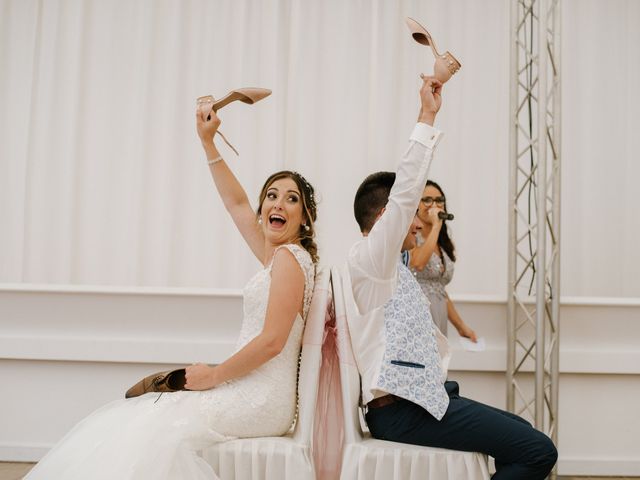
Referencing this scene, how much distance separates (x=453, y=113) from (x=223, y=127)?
1.96m

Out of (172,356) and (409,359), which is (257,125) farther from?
(409,359)

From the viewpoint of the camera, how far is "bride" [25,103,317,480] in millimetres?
1789

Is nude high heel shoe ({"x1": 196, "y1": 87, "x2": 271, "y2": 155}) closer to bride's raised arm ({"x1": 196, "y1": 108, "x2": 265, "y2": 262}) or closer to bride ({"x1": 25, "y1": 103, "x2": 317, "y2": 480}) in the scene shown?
bride ({"x1": 25, "y1": 103, "x2": 317, "y2": 480})

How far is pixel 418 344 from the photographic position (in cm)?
200

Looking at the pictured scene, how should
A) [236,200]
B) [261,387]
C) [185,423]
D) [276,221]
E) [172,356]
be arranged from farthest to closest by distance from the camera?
[172,356] < [236,200] < [276,221] < [261,387] < [185,423]

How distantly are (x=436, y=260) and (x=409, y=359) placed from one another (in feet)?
5.23

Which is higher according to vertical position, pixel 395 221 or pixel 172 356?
pixel 395 221

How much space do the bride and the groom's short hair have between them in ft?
0.64

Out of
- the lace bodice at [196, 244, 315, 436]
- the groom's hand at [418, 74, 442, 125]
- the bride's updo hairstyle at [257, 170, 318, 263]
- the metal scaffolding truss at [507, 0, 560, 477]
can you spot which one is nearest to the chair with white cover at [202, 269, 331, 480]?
the lace bodice at [196, 244, 315, 436]

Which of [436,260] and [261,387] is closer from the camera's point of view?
[261,387]

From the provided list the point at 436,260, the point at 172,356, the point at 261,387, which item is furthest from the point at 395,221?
the point at 172,356

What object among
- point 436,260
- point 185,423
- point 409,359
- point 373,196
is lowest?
point 185,423

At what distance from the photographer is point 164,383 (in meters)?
2.07

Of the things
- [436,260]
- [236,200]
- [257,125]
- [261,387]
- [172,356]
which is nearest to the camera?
[261,387]
